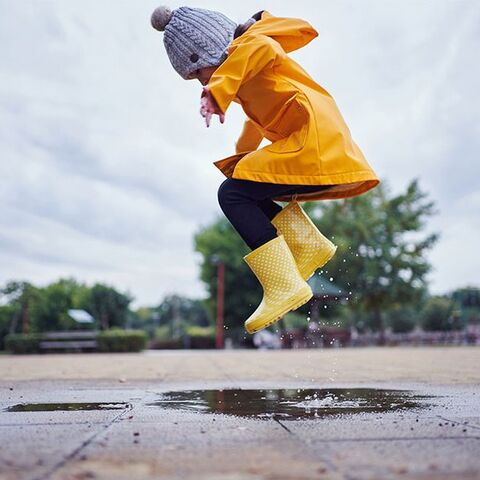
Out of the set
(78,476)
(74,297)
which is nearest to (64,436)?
(78,476)

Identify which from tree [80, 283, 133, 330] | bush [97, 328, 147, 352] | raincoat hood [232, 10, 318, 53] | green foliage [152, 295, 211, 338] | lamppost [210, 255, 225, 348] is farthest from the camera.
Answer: green foliage [152, 295, 211, 338]

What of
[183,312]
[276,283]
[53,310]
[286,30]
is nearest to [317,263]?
[276,283]

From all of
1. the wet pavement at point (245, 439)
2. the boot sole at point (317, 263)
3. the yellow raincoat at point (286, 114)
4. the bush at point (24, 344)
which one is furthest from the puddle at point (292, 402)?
the bush at point (24, 344)

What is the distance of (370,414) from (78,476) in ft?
4.84

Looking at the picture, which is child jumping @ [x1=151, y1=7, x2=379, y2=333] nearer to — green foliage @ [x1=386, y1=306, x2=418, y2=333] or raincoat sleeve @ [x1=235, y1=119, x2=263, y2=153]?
raincoat sleeve @ [x1=235, y1=119, x2=263, y2=153]

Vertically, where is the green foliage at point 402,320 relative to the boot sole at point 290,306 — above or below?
above

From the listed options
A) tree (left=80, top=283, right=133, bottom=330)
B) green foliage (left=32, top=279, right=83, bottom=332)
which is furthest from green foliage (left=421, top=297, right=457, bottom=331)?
green foliage (left=32, top=279, right=83, bottom=332)

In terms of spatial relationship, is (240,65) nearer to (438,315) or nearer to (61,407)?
(61,407)

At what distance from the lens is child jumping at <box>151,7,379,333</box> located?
9.99 feet

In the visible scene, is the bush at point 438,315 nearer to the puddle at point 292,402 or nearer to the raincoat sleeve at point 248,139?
the puddle at point 292,402

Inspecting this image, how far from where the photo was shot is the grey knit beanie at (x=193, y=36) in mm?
3416

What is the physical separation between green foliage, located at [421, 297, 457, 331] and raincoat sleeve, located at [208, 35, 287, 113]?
2185 inches

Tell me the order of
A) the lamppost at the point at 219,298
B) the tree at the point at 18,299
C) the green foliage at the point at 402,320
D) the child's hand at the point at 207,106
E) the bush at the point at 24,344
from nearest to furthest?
1. the child's hand at the point at 207,106
2. the bush at the point at 24,344
3. the lamppost at the point at 219,298
4. the tree at the point at 18,299
5. the green foliage at the point at 402,320

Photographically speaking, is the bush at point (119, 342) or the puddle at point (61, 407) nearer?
the puddle at point (61, 407)
